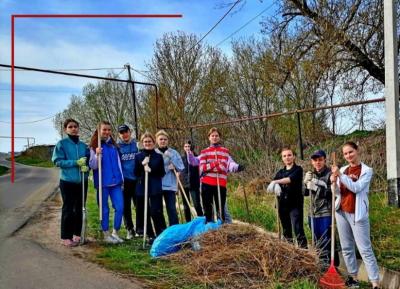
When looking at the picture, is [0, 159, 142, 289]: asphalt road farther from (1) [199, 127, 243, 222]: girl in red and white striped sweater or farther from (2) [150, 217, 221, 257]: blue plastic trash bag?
(1) [199, 127, 243, 222]: girl in red and white striped sweater

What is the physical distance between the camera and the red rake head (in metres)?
4.72

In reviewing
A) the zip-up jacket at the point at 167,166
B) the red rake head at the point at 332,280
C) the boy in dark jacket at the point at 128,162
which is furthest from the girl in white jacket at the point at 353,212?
the boy in dark jacket at the point at 128,162

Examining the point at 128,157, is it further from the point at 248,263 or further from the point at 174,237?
the point at 248,263

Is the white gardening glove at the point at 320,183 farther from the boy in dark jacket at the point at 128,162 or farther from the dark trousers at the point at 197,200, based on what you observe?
the dark trousers at the point at 197,200

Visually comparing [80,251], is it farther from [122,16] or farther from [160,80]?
[160,80]

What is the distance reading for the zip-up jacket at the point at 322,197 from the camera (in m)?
5.42

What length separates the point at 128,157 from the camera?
23.6ft

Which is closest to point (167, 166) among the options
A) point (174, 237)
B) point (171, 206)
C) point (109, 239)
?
point (171, 206)

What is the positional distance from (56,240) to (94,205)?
192 inches

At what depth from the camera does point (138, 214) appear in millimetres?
7047

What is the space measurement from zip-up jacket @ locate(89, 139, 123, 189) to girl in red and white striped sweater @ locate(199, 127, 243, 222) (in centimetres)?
130

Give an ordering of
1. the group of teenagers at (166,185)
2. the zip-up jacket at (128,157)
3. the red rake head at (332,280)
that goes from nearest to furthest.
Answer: the red rake head at (332,280) < the group of teenagers at (166,185) < the zip-up jacket at (128,157)

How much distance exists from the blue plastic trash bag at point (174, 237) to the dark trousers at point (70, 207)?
1.37 meters

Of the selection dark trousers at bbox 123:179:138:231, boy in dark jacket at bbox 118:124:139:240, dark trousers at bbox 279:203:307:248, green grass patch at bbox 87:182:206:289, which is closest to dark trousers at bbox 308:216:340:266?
dark trousers at bbox 279:203:307:248
